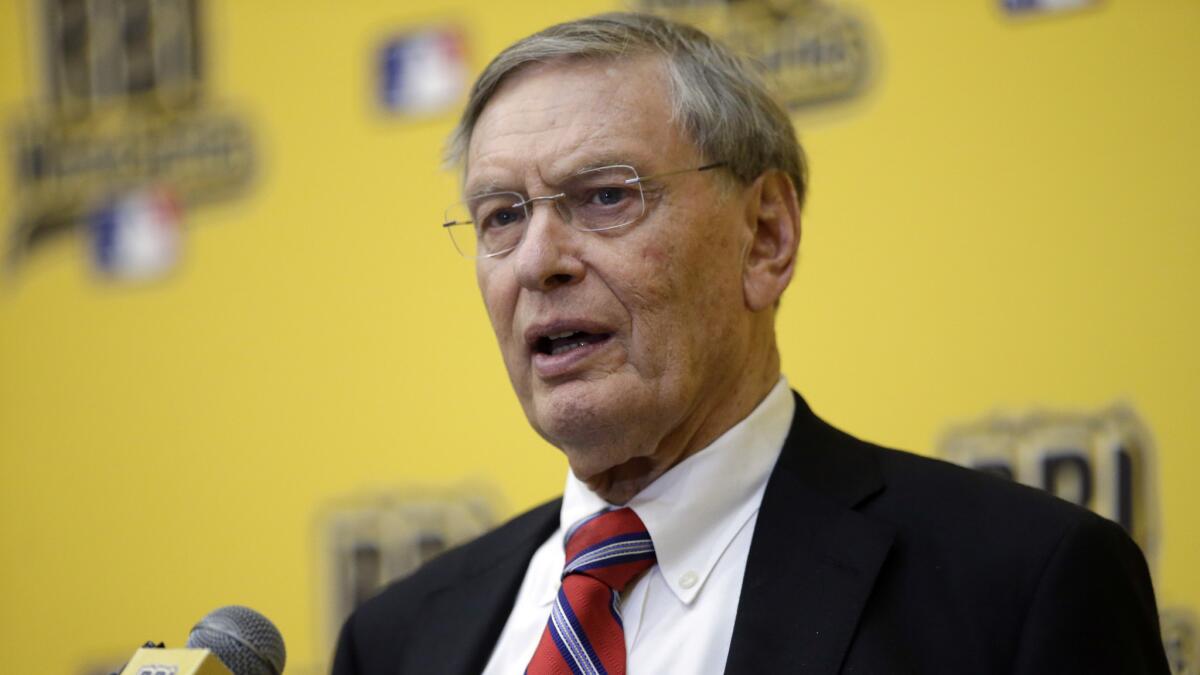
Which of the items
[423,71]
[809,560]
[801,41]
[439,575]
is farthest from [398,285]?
[809,560]

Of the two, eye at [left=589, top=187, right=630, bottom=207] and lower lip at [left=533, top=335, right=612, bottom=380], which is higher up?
eye at [left=589, top=187, right=630, bottom=207]

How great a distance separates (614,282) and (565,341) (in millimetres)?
113

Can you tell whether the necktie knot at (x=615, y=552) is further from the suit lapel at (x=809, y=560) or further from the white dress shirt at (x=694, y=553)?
the suit lapel at (x=809, y=560)

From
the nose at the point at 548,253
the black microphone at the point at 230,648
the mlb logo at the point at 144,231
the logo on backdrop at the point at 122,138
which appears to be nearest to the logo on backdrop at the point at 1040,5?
the nose at the point at 548,253

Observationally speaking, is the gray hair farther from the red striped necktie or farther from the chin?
the red striped necktie

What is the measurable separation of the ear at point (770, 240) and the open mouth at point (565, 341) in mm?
246

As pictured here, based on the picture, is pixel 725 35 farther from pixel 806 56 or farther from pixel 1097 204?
pixel 1097 204

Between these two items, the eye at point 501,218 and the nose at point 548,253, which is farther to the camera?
the eye at point 501,218

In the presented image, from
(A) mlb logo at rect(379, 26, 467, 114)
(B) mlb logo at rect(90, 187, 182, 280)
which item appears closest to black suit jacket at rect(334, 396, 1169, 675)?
(A) mlb logo at rect(379, 26, 467, 114)

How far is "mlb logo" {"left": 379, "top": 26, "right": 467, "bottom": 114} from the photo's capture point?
11.0ft

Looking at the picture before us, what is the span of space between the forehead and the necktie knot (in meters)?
0.48

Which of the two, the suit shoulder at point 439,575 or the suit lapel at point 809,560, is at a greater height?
the suit lapel at point 809,560

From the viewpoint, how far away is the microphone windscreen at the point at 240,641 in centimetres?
148

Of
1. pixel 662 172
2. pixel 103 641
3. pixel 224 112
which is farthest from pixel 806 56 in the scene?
pixel 103 641
